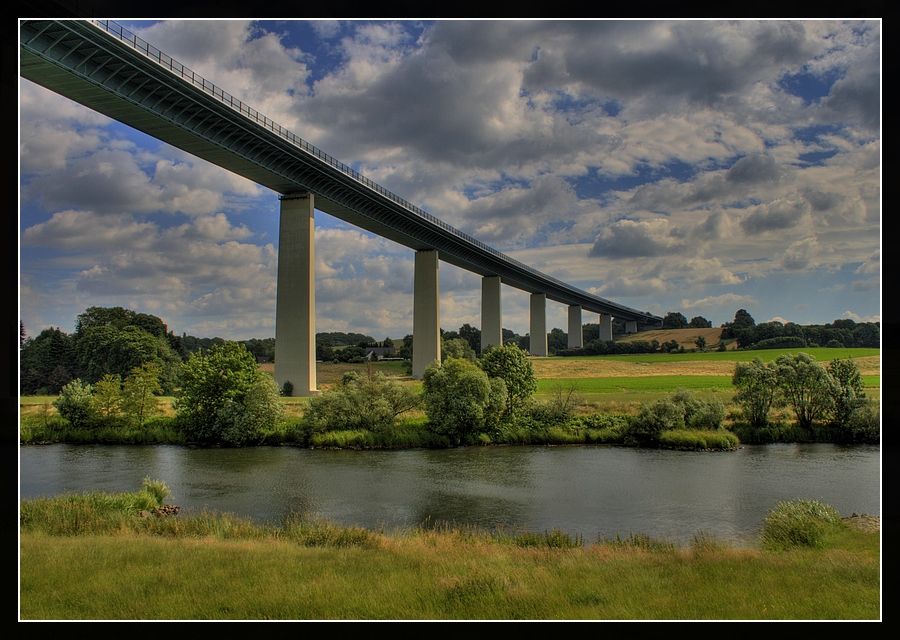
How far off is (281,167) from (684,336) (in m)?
33.7

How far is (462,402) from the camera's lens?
27688mm

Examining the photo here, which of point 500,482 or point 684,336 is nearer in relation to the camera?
point 500,482

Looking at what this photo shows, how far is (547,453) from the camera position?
81.6 feet

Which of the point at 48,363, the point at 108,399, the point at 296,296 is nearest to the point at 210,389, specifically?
the point at 108,399

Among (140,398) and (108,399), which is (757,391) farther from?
(108,399)

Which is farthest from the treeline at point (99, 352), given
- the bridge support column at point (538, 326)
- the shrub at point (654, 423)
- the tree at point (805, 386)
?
the bridge support column at point (538, 326)

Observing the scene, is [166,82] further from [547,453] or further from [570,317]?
[570,317]

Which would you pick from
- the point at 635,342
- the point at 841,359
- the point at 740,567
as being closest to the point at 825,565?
the point at 740,567

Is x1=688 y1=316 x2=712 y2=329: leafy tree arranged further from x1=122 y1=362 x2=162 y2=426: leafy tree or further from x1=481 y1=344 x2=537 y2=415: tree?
x1=122 y1=362 x2=162 y2=426: leafy tree

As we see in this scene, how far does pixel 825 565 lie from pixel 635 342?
4697 cm

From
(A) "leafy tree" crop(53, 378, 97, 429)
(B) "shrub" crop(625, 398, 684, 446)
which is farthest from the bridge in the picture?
(B) "shrub" crop(625, 398, 684, 446)

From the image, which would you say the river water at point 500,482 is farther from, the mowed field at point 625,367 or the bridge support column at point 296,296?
the mowed field at point 625,367

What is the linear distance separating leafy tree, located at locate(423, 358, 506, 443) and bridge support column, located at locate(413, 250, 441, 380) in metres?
26.0

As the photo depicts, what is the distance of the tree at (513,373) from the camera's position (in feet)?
100
